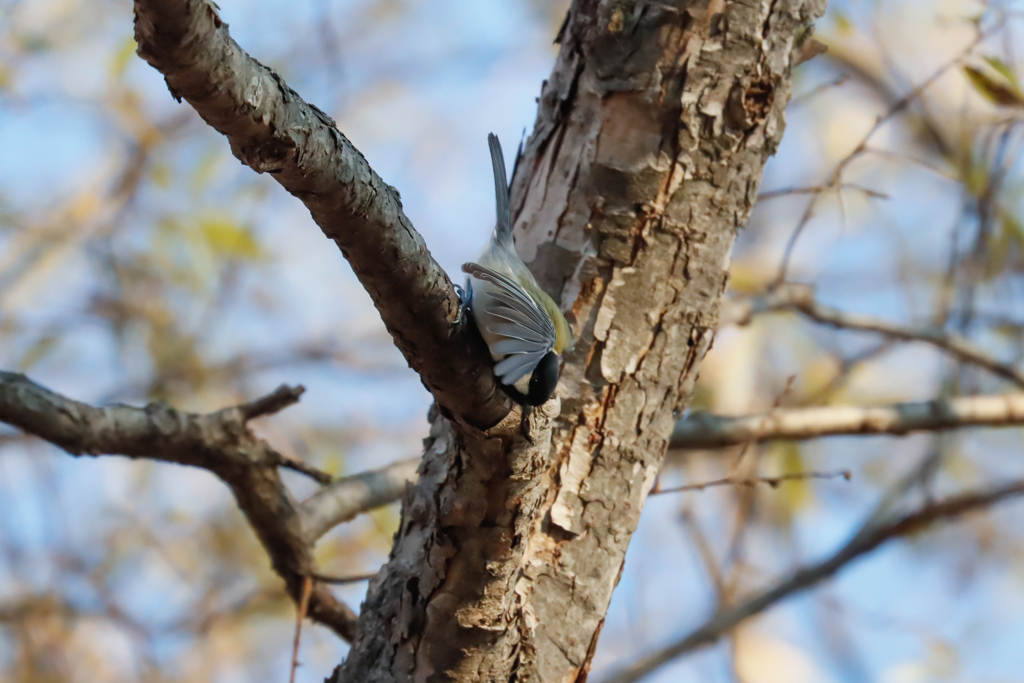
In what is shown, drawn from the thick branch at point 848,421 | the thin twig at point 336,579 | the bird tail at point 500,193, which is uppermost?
the thick branch at point 848,421

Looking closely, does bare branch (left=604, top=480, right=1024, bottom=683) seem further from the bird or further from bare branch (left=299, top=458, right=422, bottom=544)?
the bird

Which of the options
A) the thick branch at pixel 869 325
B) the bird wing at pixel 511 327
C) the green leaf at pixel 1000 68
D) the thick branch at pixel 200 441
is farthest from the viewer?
the thick branch at pixel 869 325

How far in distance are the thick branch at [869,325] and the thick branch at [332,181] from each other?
53.5 inches

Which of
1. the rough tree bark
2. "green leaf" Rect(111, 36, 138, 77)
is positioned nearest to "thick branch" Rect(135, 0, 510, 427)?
the rough tree bark

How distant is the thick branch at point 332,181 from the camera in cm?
58

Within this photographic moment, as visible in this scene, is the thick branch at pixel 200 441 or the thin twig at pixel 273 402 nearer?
the thick branch at pixel 200 441

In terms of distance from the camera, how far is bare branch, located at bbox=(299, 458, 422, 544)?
58.3 inches

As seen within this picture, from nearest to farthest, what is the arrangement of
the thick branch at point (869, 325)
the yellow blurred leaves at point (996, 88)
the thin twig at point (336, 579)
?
the thin twig at point (336, 579), the yellow blurred leaves at point (996, 88), the thick branch at point (869, 325)

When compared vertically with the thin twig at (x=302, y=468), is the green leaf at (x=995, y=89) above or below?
above

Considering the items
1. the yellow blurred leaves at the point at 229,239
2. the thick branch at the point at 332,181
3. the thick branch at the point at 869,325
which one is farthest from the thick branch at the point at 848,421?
the yellow blurred leaves at the point at 229,239

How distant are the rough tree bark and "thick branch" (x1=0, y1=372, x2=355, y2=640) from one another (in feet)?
0.90

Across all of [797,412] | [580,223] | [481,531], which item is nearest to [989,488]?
[797,412]

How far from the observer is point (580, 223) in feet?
4.22

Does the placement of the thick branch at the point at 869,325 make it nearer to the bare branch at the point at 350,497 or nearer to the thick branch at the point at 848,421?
the thick branch at the point at 848,421
